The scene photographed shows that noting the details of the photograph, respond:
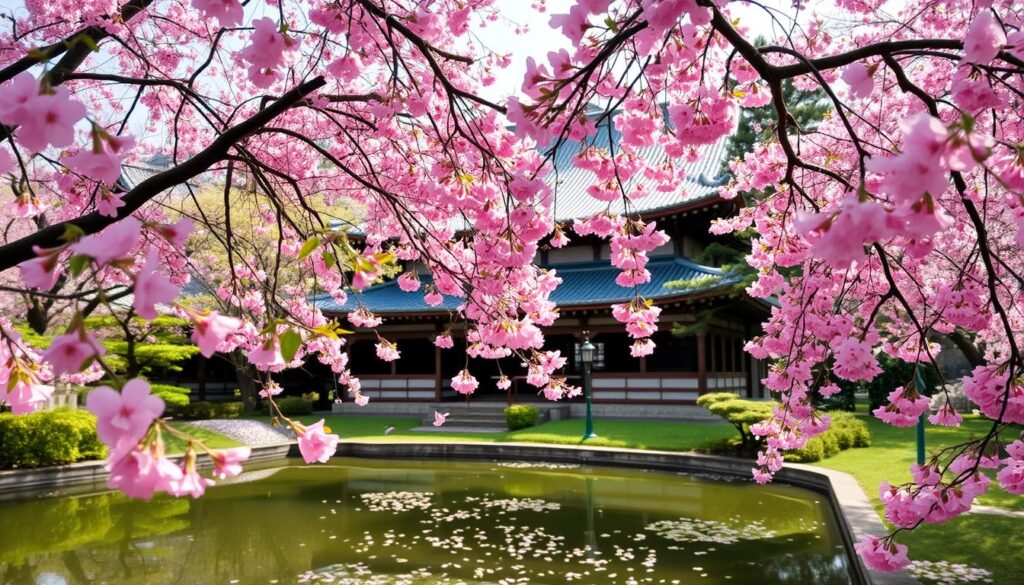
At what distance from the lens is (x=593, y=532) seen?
7.41 meters

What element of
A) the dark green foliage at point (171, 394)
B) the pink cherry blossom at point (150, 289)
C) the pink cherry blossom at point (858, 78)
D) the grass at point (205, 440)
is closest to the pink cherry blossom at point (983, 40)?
the pink cherry blossom at point (858, 78)

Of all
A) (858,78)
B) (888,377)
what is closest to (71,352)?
(858,78)

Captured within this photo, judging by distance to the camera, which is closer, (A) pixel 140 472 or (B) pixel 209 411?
(A) pixel 140 472

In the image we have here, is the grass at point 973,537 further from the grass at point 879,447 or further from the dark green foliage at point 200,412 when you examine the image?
the dark green foliage at point 200,412

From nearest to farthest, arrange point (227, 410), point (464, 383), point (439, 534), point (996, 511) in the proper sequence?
point (464, 383)
point (996, 511)
point (439, 534)
point (227, 410)

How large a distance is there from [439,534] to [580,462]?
5143mm

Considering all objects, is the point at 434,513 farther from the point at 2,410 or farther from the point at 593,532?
the point at 2,410

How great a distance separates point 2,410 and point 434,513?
8.17 metres

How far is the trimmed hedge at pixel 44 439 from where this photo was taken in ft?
35.0

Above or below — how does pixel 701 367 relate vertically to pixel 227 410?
above

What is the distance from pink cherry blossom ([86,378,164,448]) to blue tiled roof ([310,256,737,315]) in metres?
14.2

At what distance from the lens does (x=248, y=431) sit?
15172 mm

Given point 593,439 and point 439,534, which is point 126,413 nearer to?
point 439,534

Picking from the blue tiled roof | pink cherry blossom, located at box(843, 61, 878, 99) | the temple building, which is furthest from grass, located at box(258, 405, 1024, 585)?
pink cherry blossom, located at box(843, 61, 878, 99)
